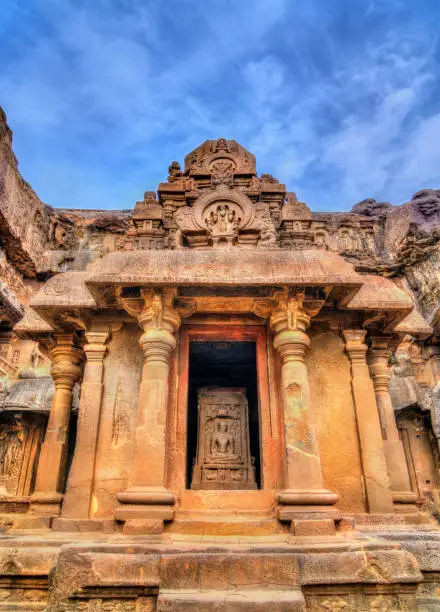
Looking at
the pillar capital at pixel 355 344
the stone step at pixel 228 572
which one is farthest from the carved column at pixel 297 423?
the pillar capital at pixel 355 344

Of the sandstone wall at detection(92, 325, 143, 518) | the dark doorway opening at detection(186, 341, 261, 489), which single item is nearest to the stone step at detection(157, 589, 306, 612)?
the sandstone wall at detection(92, 325, 143, 518)

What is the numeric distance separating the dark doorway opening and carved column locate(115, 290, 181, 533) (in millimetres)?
2437

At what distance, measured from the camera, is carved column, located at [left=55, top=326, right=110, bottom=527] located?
213 inches

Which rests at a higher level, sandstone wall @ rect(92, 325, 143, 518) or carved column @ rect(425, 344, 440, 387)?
carved column @ rect(425, 344, 440, 387)

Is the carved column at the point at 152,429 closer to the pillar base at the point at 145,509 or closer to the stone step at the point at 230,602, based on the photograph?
the pillar base at the point at 145,509

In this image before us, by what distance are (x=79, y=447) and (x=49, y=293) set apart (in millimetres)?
2206

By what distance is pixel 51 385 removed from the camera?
17203 millimetres

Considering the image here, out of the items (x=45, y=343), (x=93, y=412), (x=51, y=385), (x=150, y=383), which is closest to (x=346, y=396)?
(x=150, y=383)

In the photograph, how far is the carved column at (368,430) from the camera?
5559 millimetres

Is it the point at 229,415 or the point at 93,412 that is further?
the point at 229,415

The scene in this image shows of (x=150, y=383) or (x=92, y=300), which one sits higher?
(x=92, y=300)

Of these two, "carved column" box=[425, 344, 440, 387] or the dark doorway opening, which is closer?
the dark doorway opening

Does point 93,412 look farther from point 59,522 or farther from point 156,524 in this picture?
point 156,524

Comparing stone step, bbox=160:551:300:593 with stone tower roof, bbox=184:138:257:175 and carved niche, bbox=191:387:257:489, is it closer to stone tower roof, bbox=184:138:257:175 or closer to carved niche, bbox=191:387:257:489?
carved niche, bbox=191:387:257:489
